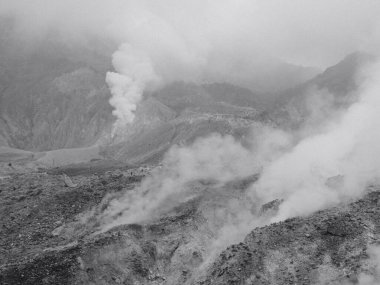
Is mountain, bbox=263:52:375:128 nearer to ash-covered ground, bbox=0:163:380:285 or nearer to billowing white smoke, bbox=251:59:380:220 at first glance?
billowing white smoke, bbox=251:59:380:220

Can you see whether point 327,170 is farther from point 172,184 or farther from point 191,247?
point 172,184

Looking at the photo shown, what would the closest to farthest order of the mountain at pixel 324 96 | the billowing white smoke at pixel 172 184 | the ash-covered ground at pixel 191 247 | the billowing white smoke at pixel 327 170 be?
the ash-covered ground at pixel 191 247 < the billowing white smoke at pixel 327 170 < the billowing white smoke at pixel 172 184 < the mountain at pixel 324 96

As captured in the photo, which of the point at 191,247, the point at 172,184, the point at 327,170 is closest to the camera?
the point at 191,247

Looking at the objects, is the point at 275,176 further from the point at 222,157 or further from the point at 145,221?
the point at 222,157

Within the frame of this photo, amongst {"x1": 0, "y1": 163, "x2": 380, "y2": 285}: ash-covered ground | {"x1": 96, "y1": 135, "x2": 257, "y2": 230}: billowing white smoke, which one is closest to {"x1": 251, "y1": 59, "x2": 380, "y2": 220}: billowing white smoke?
{"x1": 0, "y1": 163, "x2": 380, "y2": 285}: ash-covered ground

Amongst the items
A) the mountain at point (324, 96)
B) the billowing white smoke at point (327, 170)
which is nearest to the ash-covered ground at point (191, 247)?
the billowing white smoke at point (327, 170)

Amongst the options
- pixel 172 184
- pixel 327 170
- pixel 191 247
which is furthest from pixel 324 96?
pixel 191 247

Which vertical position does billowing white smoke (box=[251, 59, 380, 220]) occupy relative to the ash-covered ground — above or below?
above

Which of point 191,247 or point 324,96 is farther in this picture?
point 324,96

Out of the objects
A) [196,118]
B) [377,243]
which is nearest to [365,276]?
[377,243]

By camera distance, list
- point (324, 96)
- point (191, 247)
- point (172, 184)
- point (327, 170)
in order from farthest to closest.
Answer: point (324, 96)
point (172, 184)
point (327, 170)
point (191, 247)

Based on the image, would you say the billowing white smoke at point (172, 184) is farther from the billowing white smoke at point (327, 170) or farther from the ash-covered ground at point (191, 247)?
the billowing white smoke at point (327, 170)
